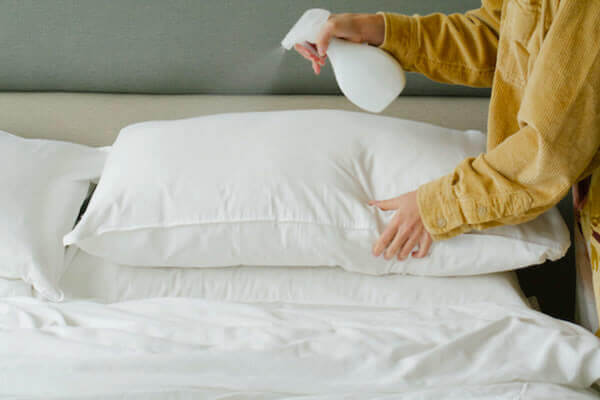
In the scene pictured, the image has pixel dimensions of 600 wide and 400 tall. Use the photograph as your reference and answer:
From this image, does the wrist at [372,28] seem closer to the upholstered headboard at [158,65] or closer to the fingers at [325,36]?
the fingers at [325,36]

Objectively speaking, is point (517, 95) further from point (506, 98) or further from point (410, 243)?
point (410, 243)

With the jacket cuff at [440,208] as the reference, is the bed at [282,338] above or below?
below

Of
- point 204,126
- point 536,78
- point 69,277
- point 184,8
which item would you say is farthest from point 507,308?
point 184,8

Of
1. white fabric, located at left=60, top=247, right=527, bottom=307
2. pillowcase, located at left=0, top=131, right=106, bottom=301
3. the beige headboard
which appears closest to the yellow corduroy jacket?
white fabric, located at left=60, top=247, right=527, bottom=307

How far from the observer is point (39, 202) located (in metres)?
1.09

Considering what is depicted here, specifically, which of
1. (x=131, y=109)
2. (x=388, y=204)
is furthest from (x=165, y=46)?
(x=388, y=204)

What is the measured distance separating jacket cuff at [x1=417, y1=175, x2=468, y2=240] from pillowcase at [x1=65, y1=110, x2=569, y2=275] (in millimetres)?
62

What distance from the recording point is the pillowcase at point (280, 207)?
981mm

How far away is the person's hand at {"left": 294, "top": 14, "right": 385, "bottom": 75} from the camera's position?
1025 millimetres

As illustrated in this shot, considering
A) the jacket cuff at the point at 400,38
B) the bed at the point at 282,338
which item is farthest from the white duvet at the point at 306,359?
the jacket cuff at the point at 400,38

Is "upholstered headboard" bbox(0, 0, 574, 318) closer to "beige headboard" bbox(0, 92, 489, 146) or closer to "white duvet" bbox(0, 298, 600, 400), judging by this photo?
"beige headboard" bbox(0, 92, 489, 146)

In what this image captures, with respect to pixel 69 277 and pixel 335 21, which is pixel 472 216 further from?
pixel 69 277

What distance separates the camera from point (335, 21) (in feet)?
3.39

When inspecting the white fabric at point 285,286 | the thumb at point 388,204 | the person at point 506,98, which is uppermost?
the person at point 506,98
